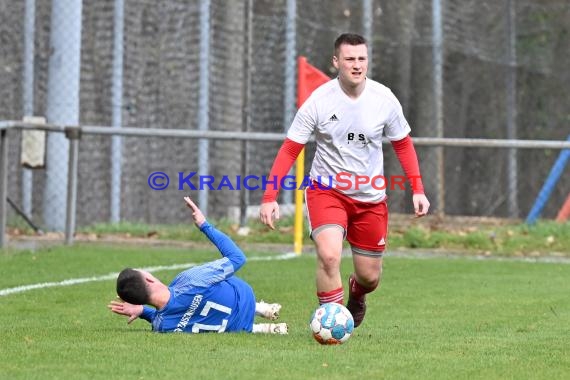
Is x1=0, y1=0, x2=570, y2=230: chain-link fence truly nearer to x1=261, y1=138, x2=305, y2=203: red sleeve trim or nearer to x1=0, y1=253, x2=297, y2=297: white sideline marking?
x1=0, y1=253, x2=297, y2=297: white sideline marking

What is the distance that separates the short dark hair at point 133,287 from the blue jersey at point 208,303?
5.7 inches

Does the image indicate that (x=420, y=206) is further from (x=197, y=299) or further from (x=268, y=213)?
→ (x=197, y=299)

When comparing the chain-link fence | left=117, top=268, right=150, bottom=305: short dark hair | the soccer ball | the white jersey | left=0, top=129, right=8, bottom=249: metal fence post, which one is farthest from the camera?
the chain-link fence

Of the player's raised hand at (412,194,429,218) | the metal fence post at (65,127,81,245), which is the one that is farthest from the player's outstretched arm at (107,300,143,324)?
the metal fence post at (65,127,81,245)

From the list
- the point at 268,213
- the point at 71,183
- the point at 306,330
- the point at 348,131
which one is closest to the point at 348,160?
the point at 348,131

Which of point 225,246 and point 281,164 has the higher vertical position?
point 281,164

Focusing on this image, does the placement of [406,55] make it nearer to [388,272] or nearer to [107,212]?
[107,212]

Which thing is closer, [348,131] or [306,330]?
[348,131]

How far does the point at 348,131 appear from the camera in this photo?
791 cm

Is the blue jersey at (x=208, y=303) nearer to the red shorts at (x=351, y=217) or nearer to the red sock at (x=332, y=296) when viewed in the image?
the red sock at (x=332, y=296)

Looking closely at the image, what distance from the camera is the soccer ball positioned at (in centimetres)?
710

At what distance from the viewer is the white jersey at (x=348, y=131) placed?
7.89 meters

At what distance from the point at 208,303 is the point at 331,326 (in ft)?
2.70

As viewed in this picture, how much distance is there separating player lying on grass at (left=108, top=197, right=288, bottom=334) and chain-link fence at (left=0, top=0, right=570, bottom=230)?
23.7 ft
